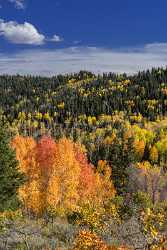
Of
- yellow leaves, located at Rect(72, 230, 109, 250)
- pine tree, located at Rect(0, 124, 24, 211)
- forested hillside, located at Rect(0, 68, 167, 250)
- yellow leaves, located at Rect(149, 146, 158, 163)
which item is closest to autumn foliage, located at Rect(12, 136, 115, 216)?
forested hillside, located at Rect(0, 68, 167, 250)

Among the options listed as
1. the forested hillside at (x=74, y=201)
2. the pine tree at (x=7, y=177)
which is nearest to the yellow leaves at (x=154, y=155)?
the forested hillside at (x=74, y=201)

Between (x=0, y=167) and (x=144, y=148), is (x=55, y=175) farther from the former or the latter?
(x=144, y=148)

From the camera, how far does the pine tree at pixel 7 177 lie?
34500mm

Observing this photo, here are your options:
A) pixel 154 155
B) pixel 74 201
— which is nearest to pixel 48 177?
pixel 74 201

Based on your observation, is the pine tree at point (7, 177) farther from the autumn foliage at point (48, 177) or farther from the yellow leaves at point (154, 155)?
the yellow leaves at point (154, 155)

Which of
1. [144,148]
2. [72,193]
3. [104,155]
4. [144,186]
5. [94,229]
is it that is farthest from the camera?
[144,148]

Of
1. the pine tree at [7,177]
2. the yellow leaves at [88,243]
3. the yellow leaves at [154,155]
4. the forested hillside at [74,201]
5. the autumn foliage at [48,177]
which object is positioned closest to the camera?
the yellow leaves at [88,243]

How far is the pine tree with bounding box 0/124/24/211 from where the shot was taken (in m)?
34.5

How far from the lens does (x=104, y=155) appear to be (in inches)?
5645

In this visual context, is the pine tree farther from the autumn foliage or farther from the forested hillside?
the autumn foliage

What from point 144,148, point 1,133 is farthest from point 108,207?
point 144,148

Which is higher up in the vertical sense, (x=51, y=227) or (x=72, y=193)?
(x=51, y=227)

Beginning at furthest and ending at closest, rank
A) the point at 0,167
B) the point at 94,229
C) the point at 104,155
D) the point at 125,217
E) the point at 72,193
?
the point at 104,155 < the point at 72,193 < the point at 0,167 < the point at 125,217 < the point at 94,229

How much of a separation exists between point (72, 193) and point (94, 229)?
42464mm
